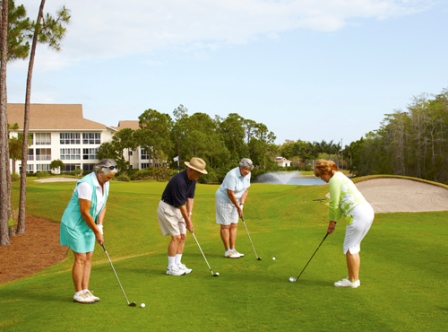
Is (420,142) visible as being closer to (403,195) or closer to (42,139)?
(403,195)

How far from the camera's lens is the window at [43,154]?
76350mm

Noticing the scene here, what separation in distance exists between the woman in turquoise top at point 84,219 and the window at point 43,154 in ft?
244

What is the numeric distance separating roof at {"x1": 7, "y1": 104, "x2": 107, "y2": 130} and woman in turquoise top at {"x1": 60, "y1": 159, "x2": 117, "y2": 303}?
7226cm

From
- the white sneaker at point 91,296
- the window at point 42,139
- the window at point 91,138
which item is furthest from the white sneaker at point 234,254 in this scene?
the window at point 42,139

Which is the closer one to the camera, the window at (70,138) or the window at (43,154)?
the window at (43,154)

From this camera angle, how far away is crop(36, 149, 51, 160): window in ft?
250

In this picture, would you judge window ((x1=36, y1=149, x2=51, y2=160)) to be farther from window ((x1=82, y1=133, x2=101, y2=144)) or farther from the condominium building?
window ((x1=82, y1=133, x2=101, y2=144))

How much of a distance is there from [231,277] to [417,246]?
4687 millimetres

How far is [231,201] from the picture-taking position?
9.60 m

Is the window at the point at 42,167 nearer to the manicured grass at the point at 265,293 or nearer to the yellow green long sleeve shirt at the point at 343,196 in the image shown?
the manicured grass at the point at 265,293

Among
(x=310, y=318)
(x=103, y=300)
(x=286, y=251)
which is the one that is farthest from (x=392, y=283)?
(x=103, y=300)

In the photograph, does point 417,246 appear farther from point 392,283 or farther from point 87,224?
point 87,224

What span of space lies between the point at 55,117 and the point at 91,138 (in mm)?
6689

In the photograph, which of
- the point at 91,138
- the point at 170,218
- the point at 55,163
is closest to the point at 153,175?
the point at 55,163
